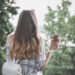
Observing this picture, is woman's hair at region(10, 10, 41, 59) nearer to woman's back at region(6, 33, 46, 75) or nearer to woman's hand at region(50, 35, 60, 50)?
woman's back at region(6, 33, 46, 75)

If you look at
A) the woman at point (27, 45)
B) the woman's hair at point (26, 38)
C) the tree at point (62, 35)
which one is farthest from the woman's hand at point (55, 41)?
the tree at point (62, 35)

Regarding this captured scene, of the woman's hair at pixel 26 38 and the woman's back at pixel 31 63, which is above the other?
the woman's hair at pixel 26 38

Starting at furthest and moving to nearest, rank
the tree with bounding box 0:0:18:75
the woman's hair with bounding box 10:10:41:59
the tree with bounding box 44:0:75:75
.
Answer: the tree with bounding box 44:0:75:75 < the tree with bounding box 0:0:18:75 < the woman's hair with bounding box 10:10:41:59

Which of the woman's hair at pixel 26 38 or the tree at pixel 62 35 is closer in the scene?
the woman's hair at pixel 26 38

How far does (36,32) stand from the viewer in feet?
10.1

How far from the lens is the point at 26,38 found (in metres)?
3.11

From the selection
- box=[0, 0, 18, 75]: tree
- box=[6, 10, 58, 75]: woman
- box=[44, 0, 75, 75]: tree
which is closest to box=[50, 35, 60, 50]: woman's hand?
box=[6, 10, 58, 75]: woman

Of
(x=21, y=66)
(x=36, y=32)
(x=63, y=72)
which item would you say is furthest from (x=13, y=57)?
(x=63, y=72)

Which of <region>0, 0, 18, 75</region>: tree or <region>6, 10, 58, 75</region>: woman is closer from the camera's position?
<region>6, 10, 58, 75</region>: woman

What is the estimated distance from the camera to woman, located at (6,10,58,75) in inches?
121

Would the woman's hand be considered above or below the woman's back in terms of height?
above

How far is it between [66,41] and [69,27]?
846mm

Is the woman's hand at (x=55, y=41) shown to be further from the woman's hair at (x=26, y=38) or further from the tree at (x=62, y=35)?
the tree at (x=62, y=35)

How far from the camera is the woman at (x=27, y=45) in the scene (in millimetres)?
3078
